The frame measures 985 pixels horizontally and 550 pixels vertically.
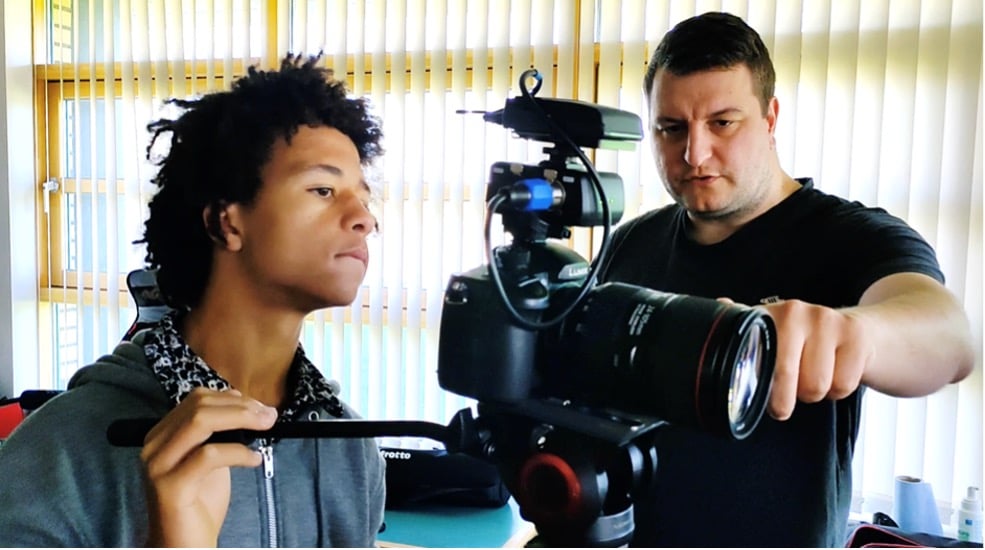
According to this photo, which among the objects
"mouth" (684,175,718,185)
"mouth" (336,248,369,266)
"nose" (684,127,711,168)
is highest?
"nose" (684,127,711,168)

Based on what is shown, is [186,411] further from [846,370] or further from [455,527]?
[455,527]

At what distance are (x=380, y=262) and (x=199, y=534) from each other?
191cm

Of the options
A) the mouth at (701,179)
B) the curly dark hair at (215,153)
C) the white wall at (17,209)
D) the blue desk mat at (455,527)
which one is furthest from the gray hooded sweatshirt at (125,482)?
the white wall at (17,209)

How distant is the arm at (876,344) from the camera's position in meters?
0.64

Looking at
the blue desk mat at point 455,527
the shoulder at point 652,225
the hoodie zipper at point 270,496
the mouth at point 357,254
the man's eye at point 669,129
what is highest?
the man's eye at point 669,129

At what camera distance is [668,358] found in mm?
637

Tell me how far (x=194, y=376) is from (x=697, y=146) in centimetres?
77

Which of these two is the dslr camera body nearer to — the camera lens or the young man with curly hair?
the camera lens

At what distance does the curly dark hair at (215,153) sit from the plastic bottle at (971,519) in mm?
1684

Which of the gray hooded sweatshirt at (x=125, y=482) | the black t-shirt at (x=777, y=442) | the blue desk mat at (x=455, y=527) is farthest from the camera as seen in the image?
the blue desk mat at (x=455, y=527)

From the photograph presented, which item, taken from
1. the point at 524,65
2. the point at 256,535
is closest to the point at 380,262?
the point at 524,65

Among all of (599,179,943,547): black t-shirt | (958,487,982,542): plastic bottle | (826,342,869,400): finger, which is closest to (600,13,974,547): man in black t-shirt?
(599,179,943,547): black t-shirt

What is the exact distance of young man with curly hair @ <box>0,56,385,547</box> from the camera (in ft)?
3.02

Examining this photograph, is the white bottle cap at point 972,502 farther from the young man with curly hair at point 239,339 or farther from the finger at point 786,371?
the finger at point 786,371
